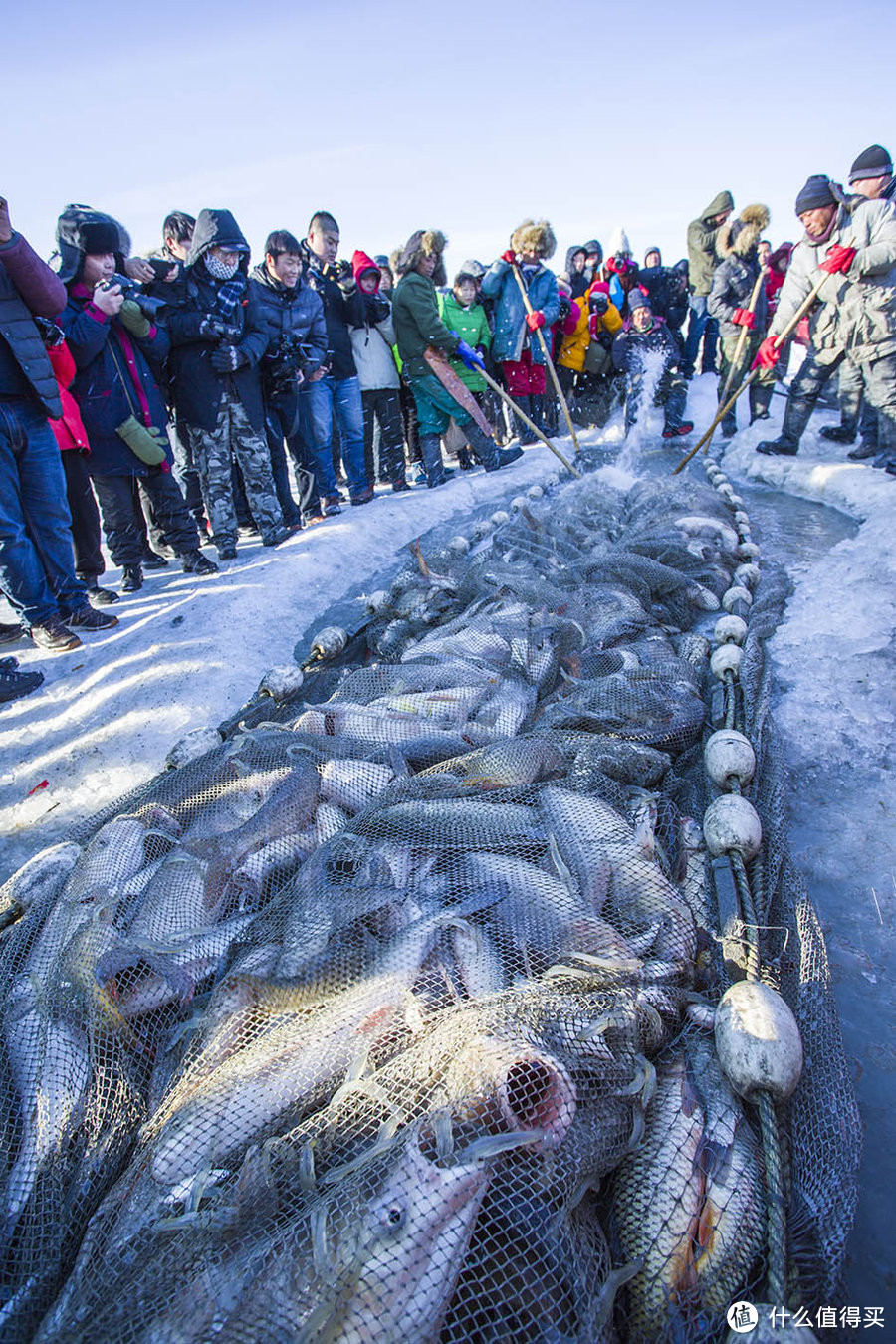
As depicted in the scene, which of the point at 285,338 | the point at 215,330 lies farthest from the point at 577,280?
the point at 215,330

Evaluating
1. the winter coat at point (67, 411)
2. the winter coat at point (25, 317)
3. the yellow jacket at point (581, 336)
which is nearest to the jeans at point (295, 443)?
the winter coat at point (67, 411)

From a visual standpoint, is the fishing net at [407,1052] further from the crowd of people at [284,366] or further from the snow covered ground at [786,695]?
the crowd of people at [284,366]

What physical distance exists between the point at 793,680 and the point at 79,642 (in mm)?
4806

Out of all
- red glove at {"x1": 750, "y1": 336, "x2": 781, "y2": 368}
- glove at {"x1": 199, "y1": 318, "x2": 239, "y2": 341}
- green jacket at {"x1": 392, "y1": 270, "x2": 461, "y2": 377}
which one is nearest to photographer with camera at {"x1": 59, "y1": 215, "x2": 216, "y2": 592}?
glove at {"x1": 199, "y1": 318, "x2": 239, "y2": 341}

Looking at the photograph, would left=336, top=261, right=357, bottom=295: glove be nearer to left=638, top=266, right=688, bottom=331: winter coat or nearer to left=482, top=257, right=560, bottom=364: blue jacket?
left=482, top=257, right=560, bottom=364: blue jacket

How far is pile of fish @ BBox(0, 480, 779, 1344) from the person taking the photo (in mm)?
1480

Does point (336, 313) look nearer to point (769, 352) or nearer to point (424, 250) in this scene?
point (424, 250)

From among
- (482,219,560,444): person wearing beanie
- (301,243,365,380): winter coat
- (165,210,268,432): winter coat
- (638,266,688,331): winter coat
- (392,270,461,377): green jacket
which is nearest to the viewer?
(165,210,268,432): winter coat

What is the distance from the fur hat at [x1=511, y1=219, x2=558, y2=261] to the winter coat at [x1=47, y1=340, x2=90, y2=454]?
7363 mm

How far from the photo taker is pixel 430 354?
357 inches

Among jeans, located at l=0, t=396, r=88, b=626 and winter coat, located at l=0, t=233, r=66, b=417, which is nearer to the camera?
winter coat, located at l=0, t=233, r=66, b=417

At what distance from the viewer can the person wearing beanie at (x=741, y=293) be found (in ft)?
34.1

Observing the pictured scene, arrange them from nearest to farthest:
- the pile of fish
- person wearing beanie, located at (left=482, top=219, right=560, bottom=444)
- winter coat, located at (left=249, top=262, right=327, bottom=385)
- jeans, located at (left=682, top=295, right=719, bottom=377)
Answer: the pile of fish < winter coat, located at (left=249, top=262, right=327, bottom=385) < person wearing beanie, located at (left=482, top=219, right=560, bottom=444) < jeans, located at (left=682, top=295, right=719, bottom=377)

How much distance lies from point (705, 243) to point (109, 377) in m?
10.6
